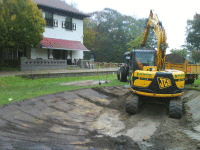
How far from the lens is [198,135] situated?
21.5ft

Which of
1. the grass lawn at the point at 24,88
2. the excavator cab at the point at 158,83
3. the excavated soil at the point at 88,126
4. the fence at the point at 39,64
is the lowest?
the excavated soil at the point at 88,126

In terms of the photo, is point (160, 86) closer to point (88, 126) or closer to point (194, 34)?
point (88, 126)

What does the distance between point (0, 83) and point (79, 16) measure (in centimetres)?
2046

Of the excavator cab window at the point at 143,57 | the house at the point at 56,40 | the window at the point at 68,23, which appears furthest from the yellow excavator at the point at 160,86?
the window at the point at 68,23

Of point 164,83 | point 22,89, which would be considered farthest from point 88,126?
point 22,89

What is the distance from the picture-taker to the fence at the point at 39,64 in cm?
2256

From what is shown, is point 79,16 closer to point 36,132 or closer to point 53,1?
point 53,1

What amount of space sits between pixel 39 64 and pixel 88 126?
17.8m

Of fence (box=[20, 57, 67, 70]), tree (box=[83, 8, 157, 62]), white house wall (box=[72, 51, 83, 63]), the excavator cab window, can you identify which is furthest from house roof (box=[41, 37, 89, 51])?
the excavator cab window

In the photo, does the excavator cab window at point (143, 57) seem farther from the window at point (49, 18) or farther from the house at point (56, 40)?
the window at point (49, 18)

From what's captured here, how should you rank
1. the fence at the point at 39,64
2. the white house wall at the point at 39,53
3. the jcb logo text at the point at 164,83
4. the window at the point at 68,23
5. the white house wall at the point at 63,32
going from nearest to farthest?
the jcb logo text at the point at 164,83 → the fence at the point at 39,64 → the white house wall at the point at 39,53 → the white house wall at the point at 63,32 → the window at the point at 68,23

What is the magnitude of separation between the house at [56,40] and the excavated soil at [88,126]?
49.3 feet

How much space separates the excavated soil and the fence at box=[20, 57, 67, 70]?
A: 13.2 meters

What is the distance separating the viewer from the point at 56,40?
93.1ft
